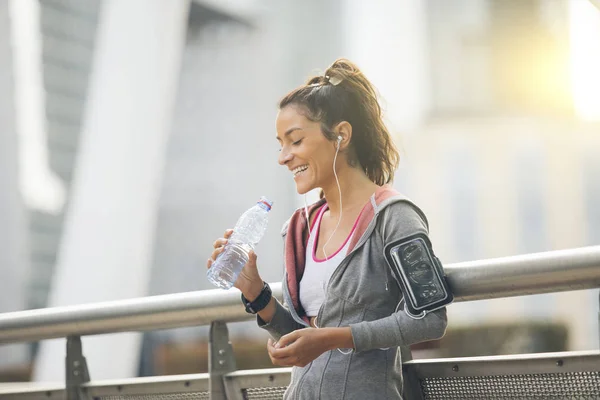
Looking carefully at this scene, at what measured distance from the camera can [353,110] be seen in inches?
109

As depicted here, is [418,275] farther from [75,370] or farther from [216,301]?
[75,370]

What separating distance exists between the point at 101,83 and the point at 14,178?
3286 centimetres

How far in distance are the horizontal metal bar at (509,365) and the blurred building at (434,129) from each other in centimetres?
7001

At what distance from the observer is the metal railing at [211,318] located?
258cm

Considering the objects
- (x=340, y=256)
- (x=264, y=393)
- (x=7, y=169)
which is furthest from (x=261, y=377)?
(x=7, y=169)

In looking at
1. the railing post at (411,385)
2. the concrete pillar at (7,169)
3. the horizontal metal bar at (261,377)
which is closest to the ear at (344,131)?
the railing post at (411,385)

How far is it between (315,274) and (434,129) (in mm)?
83900

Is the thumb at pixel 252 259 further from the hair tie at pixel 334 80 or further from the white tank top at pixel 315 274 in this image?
the hair tie at pixel 334 80

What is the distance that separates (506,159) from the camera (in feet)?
299

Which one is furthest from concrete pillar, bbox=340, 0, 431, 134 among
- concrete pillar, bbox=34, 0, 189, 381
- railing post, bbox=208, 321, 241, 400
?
railing post, bbox=208, 321, 241, 400

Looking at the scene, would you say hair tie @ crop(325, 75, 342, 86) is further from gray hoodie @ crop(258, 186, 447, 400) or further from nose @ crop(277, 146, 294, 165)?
gray hoodie @ crop(258, 186, 447, 400)

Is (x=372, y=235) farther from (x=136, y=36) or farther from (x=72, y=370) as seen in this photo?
(x=136, y=36)

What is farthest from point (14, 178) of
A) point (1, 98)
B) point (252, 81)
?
point (252, 81)

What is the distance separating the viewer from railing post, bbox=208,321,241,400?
3348 mm
